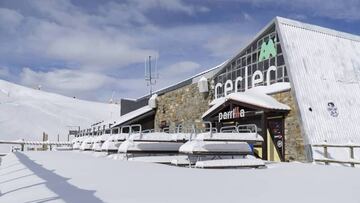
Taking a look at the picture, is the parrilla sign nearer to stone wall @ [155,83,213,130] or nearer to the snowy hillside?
stone wall @ [155,83,213,130]

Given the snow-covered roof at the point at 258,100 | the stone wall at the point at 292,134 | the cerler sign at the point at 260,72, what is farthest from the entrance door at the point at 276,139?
the cerler sign at the point at 260,72

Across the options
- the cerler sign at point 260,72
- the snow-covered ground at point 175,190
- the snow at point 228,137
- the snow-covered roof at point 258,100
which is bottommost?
the snow-covered ground at point 175,190

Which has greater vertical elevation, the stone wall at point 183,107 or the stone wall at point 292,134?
the stone wall at point 183,107

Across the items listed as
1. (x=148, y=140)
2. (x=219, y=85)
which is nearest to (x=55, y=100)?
(x=219, y=85)

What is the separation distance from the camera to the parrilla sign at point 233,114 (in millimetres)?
16056

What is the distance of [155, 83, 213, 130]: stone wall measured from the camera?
67.5ft

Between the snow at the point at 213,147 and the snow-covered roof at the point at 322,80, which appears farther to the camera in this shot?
the snow-covered roof at the point at 322,80

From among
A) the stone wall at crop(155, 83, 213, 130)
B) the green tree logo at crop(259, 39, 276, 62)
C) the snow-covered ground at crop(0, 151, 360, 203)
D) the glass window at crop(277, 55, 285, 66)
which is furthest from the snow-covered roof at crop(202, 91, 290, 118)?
the snow-covered ground at crop(0, 151, 360, 203)

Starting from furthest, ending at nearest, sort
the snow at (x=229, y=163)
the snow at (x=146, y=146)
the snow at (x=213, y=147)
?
the snow at (x=146, y=146) < the snow at (x=213, y=147) < the snow at (x=229, y=163)

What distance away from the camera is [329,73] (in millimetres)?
15312

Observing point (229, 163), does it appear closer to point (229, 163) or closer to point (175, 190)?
point (229, 163)

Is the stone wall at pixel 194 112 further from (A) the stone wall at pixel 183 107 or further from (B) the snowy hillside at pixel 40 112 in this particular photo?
(B) the snowy hillside at pixel 40 112

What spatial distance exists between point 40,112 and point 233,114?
175 ft

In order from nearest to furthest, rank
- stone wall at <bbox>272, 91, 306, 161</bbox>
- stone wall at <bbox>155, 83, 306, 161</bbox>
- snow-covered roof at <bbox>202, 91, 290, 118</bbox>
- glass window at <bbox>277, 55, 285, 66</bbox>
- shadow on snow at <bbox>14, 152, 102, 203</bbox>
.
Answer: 1. shadow on snow at <bbox>14, 152, 102, 203</bbox>
2. stone wall at <bbox>272, 91, 306, 161</bbox>
3. stone wall at <bbox>155, 83, 306, 161</bbox>
4. snow-covered roof at <bbox>202, 91, 290, 118</bbox>
5. glass window at <bbox>277, 55, 285, 66</bbox>
